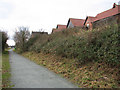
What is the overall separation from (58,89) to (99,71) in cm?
266

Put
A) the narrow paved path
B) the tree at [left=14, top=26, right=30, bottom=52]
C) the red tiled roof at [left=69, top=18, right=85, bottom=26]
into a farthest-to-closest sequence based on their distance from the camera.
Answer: the red tiled roof at [left=69, top=18, right=85, bottom=26], the tree at [left=14, top=26, right=30, bottom=52], the narrow paved path

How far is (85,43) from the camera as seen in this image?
8.67 m

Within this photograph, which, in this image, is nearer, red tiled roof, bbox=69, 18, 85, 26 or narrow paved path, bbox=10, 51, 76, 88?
narrow paved path, bbox=10, 51, 76, 88

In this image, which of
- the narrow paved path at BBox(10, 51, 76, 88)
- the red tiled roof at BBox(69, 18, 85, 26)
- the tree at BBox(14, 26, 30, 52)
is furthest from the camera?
the red tiled roof at BBox(69, 18, 85, 26)

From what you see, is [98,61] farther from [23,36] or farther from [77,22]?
[77,22]

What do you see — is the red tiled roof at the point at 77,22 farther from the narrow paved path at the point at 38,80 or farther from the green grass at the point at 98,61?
the narrow paved path at the point at 38,80

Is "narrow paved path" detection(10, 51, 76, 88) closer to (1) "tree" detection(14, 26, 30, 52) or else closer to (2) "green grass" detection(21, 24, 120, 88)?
(2) "green grass" detection(21, 24, 120, 88)

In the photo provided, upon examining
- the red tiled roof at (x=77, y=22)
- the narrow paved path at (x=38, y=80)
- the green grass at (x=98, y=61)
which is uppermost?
the red tiled roof at (x=77, y=22)

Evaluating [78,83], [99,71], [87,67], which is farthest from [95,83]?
[87,67]

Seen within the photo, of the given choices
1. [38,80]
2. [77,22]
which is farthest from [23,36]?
[38,80]

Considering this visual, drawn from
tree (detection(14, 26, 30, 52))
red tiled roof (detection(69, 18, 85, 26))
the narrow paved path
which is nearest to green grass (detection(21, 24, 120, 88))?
the narrow paved path

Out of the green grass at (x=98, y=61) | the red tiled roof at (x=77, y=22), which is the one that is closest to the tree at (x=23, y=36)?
the red tiled roof at (x=77, y=22)

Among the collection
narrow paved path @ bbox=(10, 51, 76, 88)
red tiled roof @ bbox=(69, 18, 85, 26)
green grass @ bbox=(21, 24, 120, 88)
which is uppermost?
red tiled roof @ bbox=(69, 18, 85, 26)

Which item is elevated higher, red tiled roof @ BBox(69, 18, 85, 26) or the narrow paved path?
red tiled roof @ BBox(69, 18, 85, 26)
